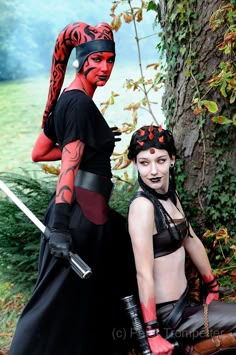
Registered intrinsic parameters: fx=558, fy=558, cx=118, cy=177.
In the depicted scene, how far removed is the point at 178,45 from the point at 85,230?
151cm

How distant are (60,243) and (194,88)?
1539 mm

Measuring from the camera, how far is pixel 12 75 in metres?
6.30

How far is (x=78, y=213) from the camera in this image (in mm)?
2607

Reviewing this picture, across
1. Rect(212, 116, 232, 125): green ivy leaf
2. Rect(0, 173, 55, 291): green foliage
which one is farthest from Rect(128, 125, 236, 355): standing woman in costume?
Rect(0, 173, 55, 291): green foliage

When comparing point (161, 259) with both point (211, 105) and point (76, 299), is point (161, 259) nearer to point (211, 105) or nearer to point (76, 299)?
point (76, 299)

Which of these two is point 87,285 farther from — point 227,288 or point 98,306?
point 227,288

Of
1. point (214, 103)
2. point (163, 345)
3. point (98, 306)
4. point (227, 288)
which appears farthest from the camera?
point (227, 288)

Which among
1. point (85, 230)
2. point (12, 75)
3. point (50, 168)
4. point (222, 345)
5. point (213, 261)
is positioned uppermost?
point (12, 75)

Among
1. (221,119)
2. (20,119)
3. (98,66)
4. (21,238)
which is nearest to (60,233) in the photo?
(98,66)

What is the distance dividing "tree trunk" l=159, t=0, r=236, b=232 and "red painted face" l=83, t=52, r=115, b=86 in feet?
3.09

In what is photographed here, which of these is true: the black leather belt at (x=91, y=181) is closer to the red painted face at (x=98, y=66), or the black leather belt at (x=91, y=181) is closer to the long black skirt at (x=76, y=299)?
the long black skirt at (x=76, y=299)

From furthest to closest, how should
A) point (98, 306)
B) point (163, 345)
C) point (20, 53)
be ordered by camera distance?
1. point (20, 53)
2. point (98, 306)
3. point (163, 345)

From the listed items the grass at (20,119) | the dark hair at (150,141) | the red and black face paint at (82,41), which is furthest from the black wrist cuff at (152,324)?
the grass at (20,119)

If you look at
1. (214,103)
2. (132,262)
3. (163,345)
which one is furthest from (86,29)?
(163,345)
